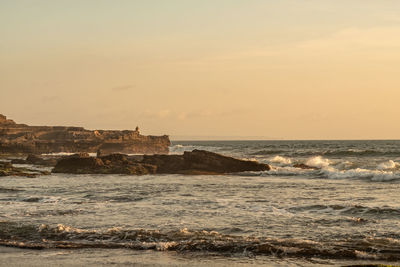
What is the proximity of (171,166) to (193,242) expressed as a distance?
30.3 m

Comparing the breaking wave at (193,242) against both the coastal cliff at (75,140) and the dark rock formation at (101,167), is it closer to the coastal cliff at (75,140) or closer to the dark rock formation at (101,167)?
the dark rock formation at (101,167)

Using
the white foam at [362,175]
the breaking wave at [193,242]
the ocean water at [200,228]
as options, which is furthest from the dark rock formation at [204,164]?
the breaking wave at [193,242]

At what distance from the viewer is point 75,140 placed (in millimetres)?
120938

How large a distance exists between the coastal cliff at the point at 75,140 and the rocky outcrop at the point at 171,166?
62454mm

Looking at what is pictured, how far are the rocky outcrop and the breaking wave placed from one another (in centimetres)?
2680

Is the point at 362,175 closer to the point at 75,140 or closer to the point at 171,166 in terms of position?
the point at 171,166

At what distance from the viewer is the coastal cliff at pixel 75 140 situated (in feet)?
364

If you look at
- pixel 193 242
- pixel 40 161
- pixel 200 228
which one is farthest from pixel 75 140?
pixel 193 242

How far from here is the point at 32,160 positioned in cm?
5991

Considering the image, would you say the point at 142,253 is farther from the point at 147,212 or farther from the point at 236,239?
the point at 147,212

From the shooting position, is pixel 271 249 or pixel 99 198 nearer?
pixel 271 249

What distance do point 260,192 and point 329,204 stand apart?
19.7 feet

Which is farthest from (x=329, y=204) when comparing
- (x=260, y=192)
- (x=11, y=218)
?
(x=11, y=218)

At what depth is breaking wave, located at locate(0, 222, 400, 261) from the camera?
41.2ft
